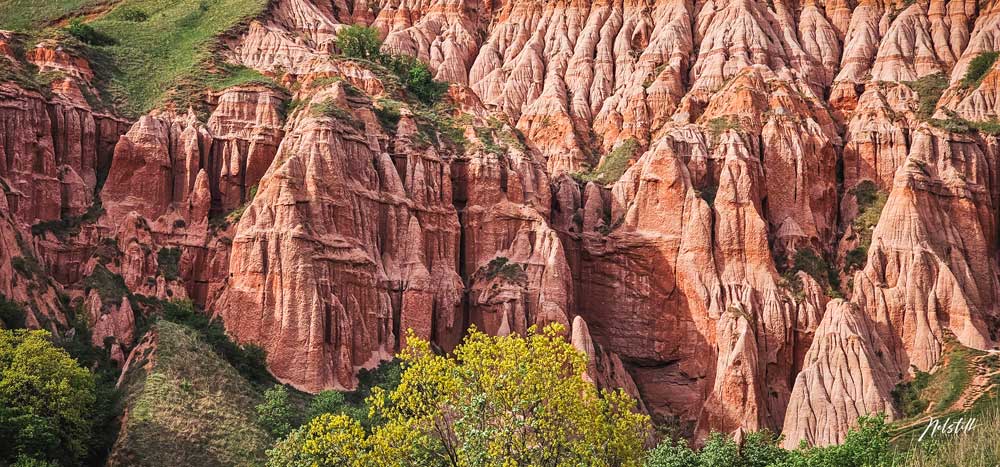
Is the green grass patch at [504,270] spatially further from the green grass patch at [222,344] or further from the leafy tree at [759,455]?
the leafy tree at [759,455]

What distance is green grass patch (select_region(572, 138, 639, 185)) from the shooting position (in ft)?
324

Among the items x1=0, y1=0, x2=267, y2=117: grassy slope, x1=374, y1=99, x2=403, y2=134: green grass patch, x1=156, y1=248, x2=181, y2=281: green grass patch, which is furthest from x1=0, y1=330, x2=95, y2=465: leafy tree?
x1=374, y1=99, x2=403, y2=134: green grass patch

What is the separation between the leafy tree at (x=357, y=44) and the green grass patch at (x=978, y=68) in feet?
161

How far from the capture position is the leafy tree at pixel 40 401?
5319cm

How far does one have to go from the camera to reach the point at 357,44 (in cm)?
9869

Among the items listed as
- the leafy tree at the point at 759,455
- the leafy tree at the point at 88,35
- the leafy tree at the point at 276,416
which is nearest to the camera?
the leafy tree at the point at 759,455

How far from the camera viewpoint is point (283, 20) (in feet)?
327

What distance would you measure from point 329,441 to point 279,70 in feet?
157

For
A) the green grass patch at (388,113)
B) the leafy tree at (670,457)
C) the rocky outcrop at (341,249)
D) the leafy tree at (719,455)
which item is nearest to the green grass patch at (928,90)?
the rocky outcrop at (341,249)

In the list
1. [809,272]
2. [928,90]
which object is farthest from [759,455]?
[928,90]

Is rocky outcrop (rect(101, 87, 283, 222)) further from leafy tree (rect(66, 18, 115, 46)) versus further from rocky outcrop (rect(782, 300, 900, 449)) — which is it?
rocky outcrop (rect(782, 300, 900, 449))

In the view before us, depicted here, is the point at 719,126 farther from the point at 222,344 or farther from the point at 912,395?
the point at 222,344

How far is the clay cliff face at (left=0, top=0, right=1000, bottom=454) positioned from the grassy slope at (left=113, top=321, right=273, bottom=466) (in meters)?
5.11

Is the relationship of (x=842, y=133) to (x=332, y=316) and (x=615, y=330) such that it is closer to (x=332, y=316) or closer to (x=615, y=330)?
(x=615, y=330)
